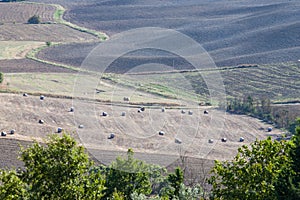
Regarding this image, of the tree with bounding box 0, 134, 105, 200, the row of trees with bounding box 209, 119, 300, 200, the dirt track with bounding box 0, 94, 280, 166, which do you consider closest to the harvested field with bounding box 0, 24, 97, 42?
the dirt track with bounding box 0, 94, 280, 166

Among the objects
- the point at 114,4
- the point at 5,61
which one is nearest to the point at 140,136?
the point at 5,61

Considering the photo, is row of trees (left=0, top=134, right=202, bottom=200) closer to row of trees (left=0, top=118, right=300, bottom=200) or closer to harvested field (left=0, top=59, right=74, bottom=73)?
row of trees (left=0, top=118, right=300, bottom=200)

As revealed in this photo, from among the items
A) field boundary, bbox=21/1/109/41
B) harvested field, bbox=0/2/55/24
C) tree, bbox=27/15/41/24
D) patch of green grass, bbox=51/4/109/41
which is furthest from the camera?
harvested field, bbox=0/2/55/24

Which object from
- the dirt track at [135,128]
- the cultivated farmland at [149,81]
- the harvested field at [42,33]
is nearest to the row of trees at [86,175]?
the dirt track at [135,128]

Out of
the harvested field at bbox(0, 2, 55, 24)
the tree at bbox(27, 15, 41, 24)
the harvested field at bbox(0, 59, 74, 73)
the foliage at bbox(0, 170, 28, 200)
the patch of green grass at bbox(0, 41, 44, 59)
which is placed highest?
the harvested field at bbox(0, 2, 55, 24)

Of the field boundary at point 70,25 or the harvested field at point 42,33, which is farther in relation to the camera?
the field boundary at point 70,25

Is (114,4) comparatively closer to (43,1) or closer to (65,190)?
(43,1)

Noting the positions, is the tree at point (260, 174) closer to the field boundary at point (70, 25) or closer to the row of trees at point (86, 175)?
the row of trees at point (86, 175)

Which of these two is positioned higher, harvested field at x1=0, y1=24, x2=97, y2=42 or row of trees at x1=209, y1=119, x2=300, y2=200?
harvested field at x1=0, y1=24, x2=97, y2=42
